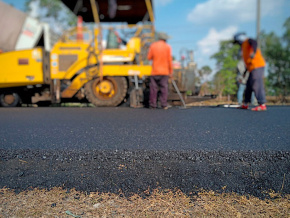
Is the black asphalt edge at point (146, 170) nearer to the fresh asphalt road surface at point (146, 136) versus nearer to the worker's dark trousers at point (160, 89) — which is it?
the fresh asphalt road surface at point (146, 136)

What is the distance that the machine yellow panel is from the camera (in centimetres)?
645

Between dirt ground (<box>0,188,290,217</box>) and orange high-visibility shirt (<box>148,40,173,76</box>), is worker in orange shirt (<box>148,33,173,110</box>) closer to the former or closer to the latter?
orange high-visibility shirt (<box>148,40,173,76</box>)

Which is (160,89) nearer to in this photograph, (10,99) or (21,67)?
(21,67)

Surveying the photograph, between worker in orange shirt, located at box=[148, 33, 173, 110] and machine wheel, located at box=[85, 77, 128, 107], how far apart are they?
0.81 meters

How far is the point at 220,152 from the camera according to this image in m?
2.05

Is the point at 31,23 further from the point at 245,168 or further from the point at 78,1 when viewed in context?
the point at 245,168

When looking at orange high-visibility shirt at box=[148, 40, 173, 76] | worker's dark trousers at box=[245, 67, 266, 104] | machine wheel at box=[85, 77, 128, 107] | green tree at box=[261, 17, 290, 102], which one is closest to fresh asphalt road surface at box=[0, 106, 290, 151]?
worker's dark trousers at box=[245, 67, 266, 104]

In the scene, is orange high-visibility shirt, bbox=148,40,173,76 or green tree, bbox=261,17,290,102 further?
green tree, bbox=261,17,290,102

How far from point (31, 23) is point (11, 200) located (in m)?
12.0

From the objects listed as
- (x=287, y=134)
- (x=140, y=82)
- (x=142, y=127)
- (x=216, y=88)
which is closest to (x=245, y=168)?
(x=287, y=134)

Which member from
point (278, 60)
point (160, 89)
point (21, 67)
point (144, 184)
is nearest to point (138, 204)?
point (144, 184)

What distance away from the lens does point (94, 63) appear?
6.28 metres

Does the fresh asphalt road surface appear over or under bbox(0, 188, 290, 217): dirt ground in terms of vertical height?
over

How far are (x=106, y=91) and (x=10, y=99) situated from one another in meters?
2.71
